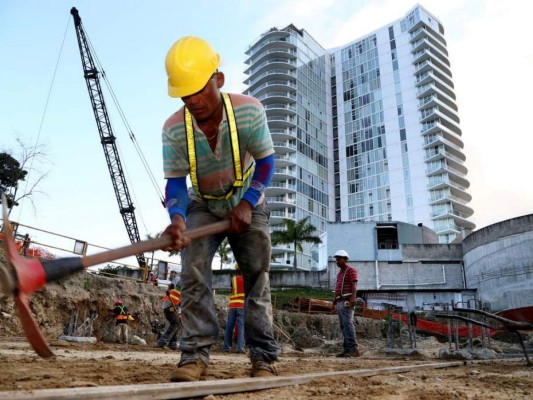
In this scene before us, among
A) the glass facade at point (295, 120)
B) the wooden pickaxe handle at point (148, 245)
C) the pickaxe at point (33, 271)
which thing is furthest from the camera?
the glass facade at point (295, 120)

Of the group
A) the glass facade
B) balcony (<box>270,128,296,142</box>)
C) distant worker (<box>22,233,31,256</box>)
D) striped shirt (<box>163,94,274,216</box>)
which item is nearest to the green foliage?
distant worker (<box>22,233,31,256</box>)

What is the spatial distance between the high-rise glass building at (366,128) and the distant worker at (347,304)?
56450 millimetres

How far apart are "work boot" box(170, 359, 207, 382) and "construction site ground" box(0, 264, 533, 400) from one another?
0.12m

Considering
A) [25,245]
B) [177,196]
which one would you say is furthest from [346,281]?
[25,245]

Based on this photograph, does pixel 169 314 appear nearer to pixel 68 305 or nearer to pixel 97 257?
pixel 68 305

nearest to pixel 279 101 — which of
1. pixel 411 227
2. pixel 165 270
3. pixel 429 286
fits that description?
pixel 411 227

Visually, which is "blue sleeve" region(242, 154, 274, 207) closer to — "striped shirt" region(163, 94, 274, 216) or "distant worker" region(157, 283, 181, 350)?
"striped shirt" region(163, 94, 274, 216)

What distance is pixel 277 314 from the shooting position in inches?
922

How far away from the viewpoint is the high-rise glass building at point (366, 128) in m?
68.8

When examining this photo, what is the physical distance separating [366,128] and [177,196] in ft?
254

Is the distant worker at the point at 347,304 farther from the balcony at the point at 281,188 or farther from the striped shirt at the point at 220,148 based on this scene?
the balcony at the point at 281,188

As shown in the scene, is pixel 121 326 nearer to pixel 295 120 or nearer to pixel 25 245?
pixel 25 245

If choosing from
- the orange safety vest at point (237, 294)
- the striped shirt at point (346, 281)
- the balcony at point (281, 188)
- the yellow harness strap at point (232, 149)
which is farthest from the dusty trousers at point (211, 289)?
the balcony at point (281, 188)

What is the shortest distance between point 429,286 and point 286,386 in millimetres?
43642
